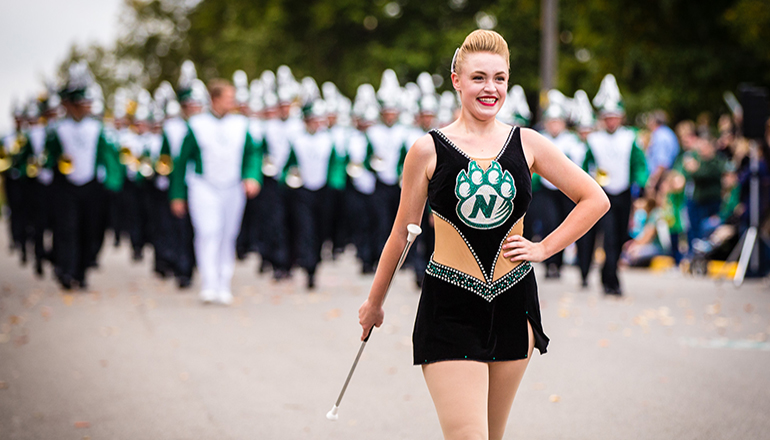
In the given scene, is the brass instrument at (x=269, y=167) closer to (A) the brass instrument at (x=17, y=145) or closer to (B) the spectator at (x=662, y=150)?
(A) the brass instrument at (x=17, y=145)

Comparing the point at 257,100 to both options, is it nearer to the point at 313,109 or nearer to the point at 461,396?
the point at 313,109

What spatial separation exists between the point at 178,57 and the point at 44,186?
125ft

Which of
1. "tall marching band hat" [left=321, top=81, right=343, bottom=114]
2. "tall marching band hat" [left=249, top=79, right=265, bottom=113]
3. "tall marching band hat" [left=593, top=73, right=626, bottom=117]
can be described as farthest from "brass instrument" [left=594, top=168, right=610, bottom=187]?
"tall marching band hat" [left=249, top=79, right=265, bottom=113]

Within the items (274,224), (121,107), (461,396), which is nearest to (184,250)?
(274,224)

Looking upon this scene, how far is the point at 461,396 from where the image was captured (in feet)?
10.7

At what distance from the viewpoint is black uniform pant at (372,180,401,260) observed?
44.6 feet

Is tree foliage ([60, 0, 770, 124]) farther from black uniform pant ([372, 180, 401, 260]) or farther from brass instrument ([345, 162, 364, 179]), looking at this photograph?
brass instrument ([345, 162, 364, 179])

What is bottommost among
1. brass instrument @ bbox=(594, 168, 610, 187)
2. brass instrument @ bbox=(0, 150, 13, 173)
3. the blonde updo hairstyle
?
brass instrument @ bbox=(0, 150, 13, 173)

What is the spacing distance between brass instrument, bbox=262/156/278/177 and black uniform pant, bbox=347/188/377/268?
1.47 meters

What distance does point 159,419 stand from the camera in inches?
223

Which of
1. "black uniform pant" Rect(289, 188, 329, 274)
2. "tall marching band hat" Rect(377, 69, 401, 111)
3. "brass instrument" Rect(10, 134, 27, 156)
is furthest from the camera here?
"brass instrument" Rect(10, 134, 27, 156)

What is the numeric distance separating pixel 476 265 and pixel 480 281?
0.19 ft

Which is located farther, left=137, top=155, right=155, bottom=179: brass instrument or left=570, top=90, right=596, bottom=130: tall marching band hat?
left=137, top=155, right=155, bottom=179: brass instrument

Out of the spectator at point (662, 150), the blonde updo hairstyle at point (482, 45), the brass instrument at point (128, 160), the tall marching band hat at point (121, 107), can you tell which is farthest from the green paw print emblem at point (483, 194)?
the tall marching band hat at point (121, 107)
